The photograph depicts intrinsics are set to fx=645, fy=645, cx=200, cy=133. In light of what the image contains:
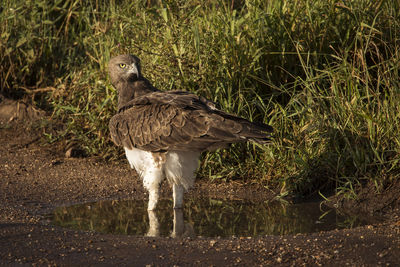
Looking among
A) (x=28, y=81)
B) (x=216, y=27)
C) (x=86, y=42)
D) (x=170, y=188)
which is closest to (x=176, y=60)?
(x=216, y=27)

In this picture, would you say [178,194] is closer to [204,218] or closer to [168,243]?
[204,218]

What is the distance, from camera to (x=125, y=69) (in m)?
6.44

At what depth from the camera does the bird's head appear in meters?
6.40

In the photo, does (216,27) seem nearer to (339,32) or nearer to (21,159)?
(339,32)

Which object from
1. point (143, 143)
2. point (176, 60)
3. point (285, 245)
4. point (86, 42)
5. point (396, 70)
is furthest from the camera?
point (86, 42)

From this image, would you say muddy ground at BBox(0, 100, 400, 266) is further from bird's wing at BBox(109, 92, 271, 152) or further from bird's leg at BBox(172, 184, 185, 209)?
bird's wing at BBox(109, 92, 271, 152)

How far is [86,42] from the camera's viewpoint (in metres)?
8.49

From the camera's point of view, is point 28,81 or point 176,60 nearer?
point 176,60

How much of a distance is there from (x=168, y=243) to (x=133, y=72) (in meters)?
2.16

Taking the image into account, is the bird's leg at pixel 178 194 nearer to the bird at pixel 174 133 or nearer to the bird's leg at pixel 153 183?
the bird at pixel 174 133

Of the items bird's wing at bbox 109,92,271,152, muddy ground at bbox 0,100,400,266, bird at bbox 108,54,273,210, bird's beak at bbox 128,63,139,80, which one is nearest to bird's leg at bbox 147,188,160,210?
bird at bbox 108,54,273,210

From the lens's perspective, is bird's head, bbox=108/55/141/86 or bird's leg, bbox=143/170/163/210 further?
bird's head, bbox=108/55/141/86

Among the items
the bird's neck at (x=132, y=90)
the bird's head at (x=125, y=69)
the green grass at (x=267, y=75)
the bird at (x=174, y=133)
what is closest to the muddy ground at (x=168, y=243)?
the green grass at (x=267, y=75)

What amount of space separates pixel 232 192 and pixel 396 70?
2014 mm
